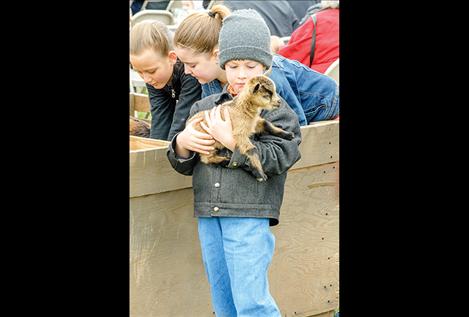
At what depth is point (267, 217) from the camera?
314 centimetres

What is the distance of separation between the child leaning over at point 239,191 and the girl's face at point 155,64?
97cm

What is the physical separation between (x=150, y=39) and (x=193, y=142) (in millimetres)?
1161

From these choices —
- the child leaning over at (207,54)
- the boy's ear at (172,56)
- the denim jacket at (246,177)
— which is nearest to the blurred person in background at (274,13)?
the boy's ear at (172,56)

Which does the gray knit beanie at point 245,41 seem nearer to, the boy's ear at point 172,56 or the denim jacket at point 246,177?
the denim jacket at point 246,177

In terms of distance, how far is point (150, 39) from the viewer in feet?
13.6

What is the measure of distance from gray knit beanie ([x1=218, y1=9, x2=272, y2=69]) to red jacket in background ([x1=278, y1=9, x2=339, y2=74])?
225 cm

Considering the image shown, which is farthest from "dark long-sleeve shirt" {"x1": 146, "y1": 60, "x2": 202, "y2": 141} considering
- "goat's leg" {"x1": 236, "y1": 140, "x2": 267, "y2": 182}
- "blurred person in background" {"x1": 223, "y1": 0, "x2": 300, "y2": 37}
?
"blurred person in background" {"x1": 223, "y1": 0, "x2": 300, "y2": 37}

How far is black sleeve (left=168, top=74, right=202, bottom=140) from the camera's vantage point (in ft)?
13.3

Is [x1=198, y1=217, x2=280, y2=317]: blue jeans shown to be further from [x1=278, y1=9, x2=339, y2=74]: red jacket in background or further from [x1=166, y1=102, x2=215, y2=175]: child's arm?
[x1=278, y1=9, x2=339, y2=74]: red jacket in background

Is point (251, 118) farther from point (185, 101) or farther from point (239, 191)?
point (185, 101)

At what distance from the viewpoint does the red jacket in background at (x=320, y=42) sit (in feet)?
Result: 18.2

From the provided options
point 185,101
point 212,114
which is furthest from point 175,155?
point 185,101
